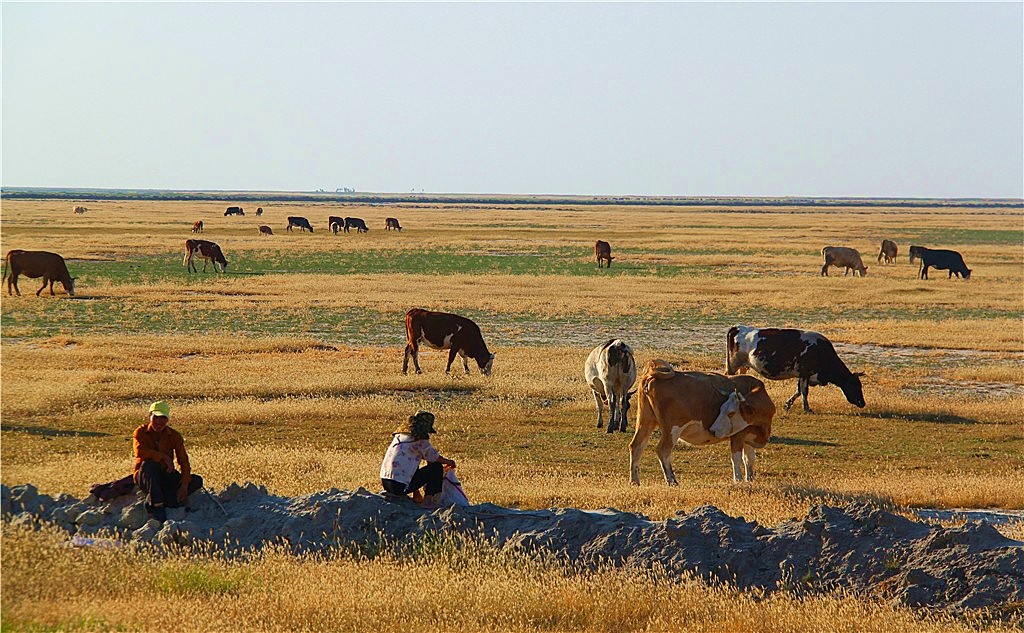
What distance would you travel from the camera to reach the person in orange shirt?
11.0m

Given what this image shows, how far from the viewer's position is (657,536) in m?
10.5

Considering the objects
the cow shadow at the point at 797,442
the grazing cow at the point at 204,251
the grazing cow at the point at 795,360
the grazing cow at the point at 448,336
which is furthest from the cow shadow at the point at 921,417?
the grazing cow at the point at 204,251

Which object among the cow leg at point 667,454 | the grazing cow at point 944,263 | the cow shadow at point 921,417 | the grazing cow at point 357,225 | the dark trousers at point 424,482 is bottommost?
the grazing cow at point 357,225

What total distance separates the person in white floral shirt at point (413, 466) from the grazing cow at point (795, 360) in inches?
430

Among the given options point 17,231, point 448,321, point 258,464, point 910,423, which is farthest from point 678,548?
point 17,231

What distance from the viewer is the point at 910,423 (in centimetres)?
1964

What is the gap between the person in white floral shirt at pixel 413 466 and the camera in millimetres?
11516

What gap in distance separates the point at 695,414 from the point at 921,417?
732 centimetres

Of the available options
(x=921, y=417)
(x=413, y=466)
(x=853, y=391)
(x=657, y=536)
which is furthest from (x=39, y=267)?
(x=657, y=536)

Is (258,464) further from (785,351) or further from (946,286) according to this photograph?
(946,286)

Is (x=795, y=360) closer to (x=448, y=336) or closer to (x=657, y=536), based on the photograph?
(x=448, y=336)

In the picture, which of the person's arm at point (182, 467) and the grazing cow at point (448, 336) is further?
the grazing cow at point (448, 336)

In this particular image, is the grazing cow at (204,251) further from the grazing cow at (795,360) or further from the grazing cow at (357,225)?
the grazing cow at (357,225)

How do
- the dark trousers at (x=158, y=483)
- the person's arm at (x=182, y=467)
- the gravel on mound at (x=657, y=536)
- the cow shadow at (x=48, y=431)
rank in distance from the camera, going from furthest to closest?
the cow shadow at (x=48, y=431) < the dark trousers at (x=158, y=483) < the person's arm at (x=182, y=467) < the gravel on mound at (x=657, y=536)
